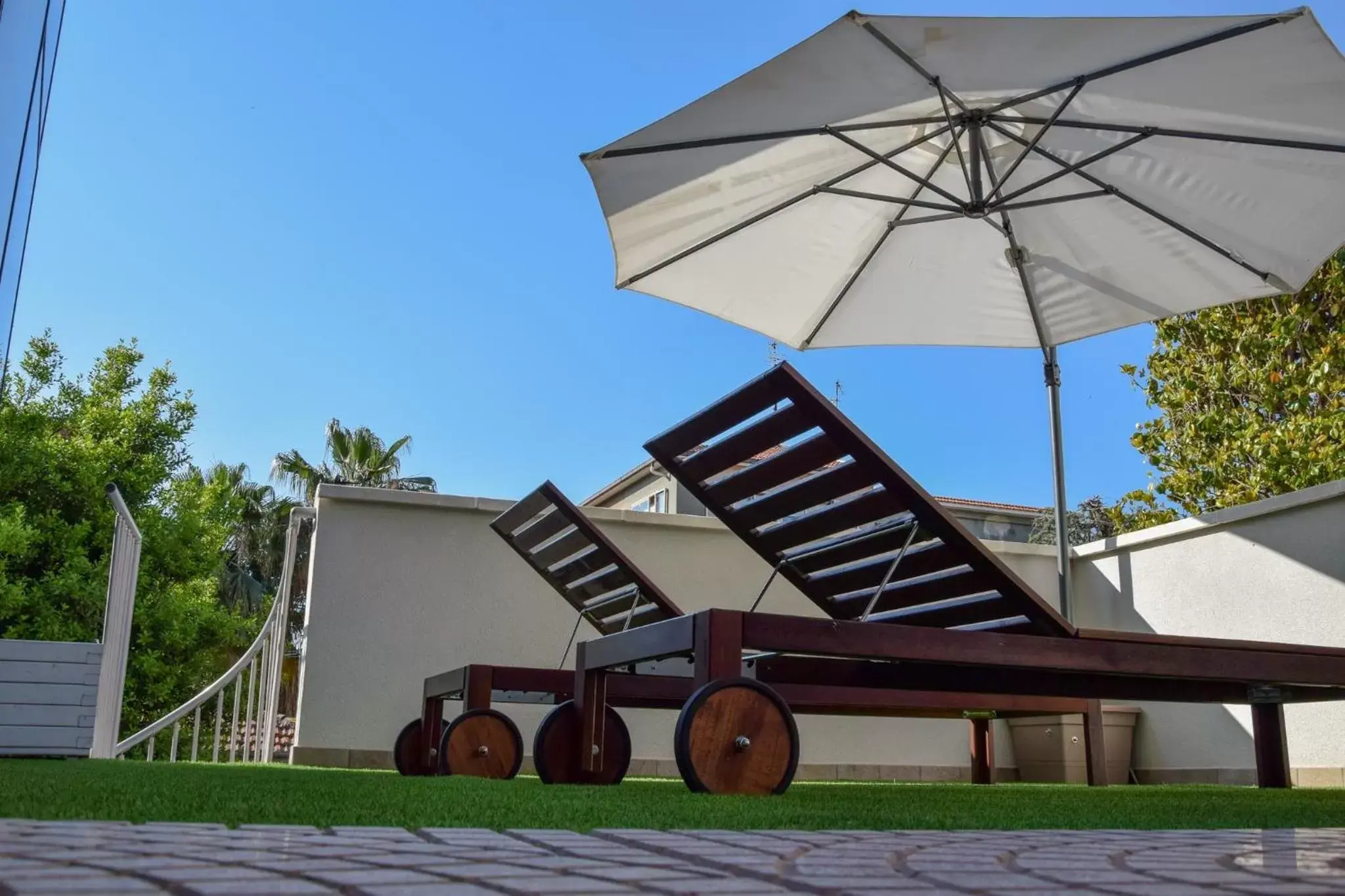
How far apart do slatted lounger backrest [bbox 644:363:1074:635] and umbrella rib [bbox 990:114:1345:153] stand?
8.55ft

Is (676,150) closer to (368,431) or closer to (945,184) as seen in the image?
(945,184)

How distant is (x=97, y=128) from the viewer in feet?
105

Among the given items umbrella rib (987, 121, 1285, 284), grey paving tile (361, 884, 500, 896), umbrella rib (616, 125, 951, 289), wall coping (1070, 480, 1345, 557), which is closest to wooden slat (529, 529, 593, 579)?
umbrella rib (616, 125, 951, 289)

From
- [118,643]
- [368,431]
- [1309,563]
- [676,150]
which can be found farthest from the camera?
[368,431]

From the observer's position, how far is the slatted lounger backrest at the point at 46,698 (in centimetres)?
544

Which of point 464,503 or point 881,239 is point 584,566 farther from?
point 881,239

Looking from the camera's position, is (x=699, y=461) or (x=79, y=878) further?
(x=699, y=461)

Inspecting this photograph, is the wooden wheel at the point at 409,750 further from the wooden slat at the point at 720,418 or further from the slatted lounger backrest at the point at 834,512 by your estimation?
the wooden slat at the point at 720,418

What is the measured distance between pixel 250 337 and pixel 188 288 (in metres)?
3.60

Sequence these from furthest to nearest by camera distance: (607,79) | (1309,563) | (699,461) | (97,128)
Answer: (97,128) → (607,79) → (1309,563) → (699,461)

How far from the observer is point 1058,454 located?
7332mm

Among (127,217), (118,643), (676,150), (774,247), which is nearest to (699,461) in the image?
(676,150)

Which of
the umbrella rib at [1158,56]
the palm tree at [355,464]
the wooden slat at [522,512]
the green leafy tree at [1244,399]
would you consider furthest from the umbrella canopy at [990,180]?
the palm tree at [355,464]

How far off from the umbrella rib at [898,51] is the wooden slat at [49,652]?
478cm
